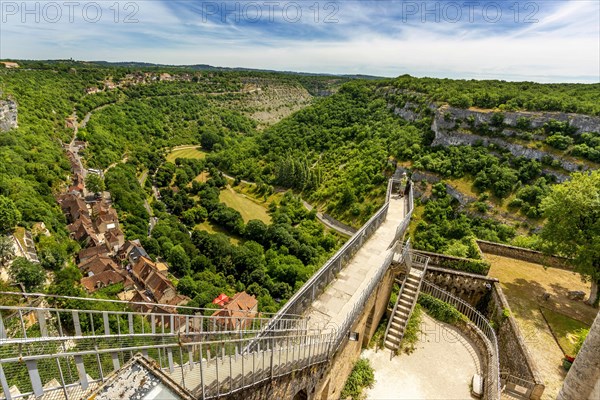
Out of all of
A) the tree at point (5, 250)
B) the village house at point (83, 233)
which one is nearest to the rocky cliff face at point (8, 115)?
the village house at point (83, 233)

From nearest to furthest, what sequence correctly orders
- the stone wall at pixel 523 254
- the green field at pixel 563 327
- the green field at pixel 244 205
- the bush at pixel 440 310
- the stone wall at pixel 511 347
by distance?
1. the stone wall at pixel 511 347
2. the green field at pixel 563 327
3. the bush at pixel 440 310
4. the stone wall at pixel 523 254
5. the green field at pixel 244 205

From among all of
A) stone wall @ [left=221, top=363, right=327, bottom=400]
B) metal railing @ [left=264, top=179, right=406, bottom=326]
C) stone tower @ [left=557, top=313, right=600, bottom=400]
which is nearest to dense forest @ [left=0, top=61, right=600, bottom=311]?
metal railing @ [left=264, top=179, right=406, bottom=326]

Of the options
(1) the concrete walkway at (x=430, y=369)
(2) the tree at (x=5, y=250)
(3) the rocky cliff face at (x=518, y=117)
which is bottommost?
(1) the concrete walkway at (x=430, y=369)

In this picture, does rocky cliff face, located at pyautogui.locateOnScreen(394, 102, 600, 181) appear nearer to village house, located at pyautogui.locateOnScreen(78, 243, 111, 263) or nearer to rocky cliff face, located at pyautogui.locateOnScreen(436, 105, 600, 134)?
rocky cliff face, located at pyautogui.locateOnScreen(436, 105, 600, 134)

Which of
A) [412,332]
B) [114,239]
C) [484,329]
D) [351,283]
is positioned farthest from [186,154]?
[484,329]

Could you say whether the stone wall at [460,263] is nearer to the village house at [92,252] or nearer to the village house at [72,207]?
the village house at [92,252]

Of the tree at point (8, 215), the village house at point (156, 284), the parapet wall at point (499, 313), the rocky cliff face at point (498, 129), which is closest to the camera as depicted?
the parapet wall at point (499, 313)

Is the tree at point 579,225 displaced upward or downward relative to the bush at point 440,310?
upward
